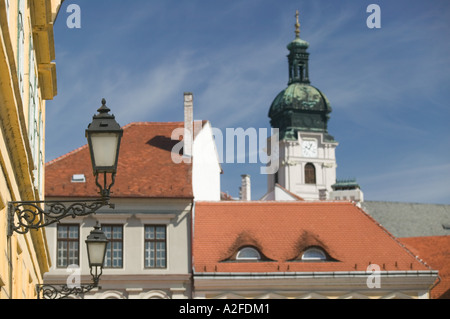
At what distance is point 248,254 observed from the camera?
33.7 metres

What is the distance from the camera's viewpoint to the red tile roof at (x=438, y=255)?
130ft

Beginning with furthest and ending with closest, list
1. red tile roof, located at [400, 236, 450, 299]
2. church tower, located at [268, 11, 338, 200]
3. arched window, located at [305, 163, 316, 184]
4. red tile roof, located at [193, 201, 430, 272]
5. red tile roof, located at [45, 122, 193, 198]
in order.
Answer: arched window, located at [305, 163, 316, 184]
church tower, located at [268, 11, 338, 200]
red tile roof, located at [400, 236, 450, 299]
red tile roof, located at [45, 122, 193, 198]
red tile roof, located at [193, 201, 430, 272]

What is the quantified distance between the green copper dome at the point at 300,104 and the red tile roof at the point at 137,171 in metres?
77.0

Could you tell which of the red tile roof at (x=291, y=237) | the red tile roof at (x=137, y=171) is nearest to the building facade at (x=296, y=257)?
the red tile roof at (x=291, y=237)

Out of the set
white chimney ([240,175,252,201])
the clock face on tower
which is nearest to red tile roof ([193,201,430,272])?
white chimney ([240,175,252,201])

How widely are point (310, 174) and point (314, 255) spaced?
8065 cm

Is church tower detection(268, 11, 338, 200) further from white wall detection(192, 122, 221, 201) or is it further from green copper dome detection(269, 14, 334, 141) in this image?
white wall detection(192, 122, 221, 201)

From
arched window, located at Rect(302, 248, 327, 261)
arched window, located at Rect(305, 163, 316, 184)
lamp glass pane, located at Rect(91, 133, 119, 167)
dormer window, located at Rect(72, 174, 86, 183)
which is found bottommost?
lamp glass pane, located at Rect(91, 133, 119, 167)

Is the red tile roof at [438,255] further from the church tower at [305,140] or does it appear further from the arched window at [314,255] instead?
the church tower at [305,140]

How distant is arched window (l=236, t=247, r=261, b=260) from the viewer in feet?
110

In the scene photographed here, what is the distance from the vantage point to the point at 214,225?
34.8 m

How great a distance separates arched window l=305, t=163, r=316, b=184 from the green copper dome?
156 inches

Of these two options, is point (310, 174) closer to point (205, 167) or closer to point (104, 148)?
point (205, 167)
